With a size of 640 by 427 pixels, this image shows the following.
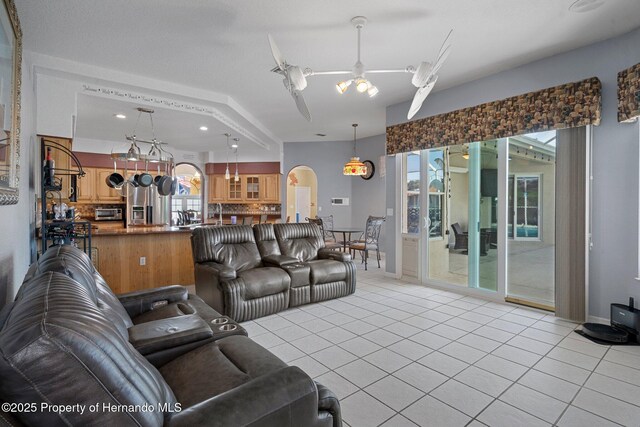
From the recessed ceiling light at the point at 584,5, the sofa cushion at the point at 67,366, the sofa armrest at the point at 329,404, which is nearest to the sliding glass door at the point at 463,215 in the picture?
the recessed ceiling light at the point at 584,5

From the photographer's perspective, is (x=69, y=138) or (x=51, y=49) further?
(x=69, y=138)

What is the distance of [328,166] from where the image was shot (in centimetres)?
876

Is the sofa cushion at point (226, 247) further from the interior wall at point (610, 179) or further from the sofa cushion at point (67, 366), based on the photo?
the interior wall at point (610, 179)

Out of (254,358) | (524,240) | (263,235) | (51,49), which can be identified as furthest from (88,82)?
(524,240)

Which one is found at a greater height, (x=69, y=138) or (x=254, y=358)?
(x=69, y=138)

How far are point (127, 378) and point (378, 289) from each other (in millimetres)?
4355

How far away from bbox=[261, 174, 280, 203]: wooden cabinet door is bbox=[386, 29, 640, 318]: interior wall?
670cm

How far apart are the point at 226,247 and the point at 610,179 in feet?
14.4

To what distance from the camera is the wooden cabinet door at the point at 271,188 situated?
9047mm

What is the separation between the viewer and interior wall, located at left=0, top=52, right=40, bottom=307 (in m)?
2.01

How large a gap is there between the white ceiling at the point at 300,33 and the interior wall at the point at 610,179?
189mm

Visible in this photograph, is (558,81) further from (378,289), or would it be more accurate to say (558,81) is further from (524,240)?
(378,289)

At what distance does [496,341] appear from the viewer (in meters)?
3.05

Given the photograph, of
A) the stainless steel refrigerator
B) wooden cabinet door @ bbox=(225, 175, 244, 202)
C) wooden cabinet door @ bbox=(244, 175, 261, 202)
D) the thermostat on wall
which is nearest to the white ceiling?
the stainless steel refrigerator
